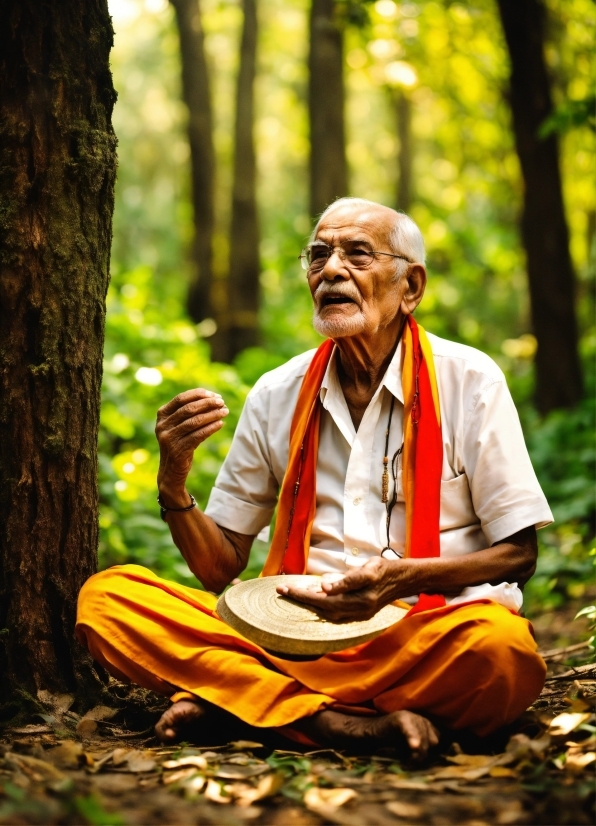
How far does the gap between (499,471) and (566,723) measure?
93cm

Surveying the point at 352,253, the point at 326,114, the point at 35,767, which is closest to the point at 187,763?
the point at 35,767

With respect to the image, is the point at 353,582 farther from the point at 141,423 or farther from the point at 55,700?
the point at 141,423

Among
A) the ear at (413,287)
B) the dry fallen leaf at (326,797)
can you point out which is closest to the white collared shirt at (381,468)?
the ear at (413,287)

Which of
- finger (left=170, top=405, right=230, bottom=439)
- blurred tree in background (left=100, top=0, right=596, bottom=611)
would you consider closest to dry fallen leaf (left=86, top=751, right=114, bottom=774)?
finger (left=170, top=405, right=230, bottom=439)

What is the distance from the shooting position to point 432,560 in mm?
3414

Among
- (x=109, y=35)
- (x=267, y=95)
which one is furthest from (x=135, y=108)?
(x=109, y=35)

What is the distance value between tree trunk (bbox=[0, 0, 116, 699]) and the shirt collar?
0.98 metres

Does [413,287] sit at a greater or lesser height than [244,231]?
lesser

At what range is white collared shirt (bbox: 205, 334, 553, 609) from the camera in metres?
3.54

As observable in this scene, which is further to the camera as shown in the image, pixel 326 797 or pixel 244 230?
pixel 244 230

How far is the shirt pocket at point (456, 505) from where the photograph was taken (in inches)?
144

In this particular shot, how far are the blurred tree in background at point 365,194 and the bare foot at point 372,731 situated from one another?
240 centimetres

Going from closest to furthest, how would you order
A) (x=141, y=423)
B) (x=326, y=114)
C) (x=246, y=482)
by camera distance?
(x=246, y=482) → (x=141, y=423) → (x=326, y=114)

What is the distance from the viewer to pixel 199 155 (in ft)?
46.8
